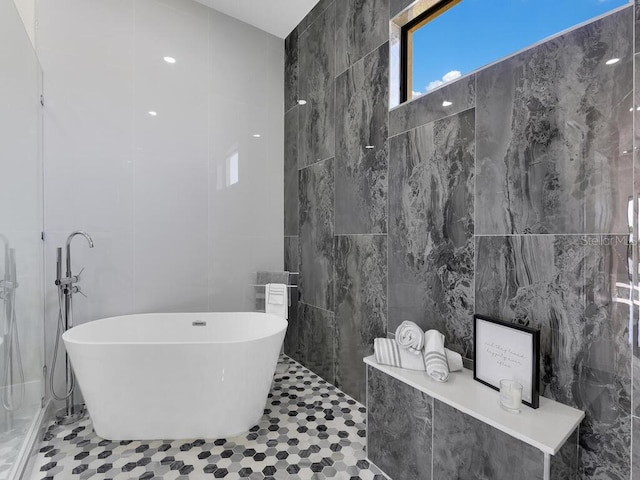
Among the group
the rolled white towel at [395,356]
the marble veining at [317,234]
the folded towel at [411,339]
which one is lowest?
the rolled white towel at [395,356]

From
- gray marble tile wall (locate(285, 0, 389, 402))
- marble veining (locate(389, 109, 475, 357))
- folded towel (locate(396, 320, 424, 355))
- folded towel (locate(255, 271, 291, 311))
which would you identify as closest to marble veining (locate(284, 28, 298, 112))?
gray marble tile wall (locate(285, 0, 389, 402))

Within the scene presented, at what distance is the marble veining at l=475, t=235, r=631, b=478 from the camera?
1.15 meters

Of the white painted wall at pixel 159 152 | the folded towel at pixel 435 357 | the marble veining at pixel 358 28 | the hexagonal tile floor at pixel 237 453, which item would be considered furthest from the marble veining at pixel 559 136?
the white painted wall at pixel 159 152

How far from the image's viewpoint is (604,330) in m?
1.20

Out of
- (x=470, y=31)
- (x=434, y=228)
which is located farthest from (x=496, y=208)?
(x=470, y=31)

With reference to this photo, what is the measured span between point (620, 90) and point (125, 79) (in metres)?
2.92

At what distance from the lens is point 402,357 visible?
5.52ft

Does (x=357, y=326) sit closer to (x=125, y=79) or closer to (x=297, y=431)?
(x=297, y=431)

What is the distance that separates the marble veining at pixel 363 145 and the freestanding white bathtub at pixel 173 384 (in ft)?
3.24

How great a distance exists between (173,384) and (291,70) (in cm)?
286

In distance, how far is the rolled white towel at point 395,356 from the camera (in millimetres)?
1640

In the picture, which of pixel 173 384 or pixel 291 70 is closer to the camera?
pixel 173 384

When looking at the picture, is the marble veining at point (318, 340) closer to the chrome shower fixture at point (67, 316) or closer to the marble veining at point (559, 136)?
the marble veining at point (559, 136)

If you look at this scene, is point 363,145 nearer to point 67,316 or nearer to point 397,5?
point 397,5
